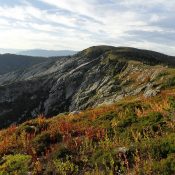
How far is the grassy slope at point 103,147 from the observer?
1217cm

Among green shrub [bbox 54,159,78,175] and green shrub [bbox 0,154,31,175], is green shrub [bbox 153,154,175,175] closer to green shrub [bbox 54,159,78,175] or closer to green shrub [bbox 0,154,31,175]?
green shrub [bbox 54,159,78,175]

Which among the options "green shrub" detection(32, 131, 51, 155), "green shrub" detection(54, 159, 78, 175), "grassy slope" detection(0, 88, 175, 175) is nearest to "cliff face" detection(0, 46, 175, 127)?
"grassy slope" detection(0, 88, 175, 175)

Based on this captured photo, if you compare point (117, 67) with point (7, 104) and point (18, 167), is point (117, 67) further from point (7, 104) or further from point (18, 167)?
point (18, 167)

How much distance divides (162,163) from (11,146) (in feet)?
27.4

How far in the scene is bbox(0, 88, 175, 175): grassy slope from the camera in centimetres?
1217

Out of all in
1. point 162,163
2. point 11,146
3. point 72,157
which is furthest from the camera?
point 11,146

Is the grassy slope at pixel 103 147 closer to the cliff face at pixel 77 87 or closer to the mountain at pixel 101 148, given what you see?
the mountain at pixel 101 148

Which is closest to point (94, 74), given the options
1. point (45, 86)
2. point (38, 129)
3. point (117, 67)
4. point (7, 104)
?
point (117, 67)

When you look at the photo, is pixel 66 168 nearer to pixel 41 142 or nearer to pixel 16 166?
pixel 16 166

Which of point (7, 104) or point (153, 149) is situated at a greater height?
point (153, 149)

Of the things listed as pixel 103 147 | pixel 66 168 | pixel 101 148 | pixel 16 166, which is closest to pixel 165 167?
pixel 66 168

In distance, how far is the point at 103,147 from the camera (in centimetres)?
1413

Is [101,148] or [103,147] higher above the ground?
[103,147]

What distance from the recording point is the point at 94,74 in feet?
327
